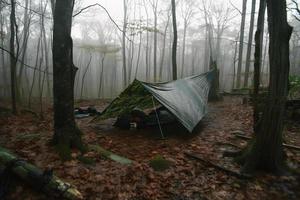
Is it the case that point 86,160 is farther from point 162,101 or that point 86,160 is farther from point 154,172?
point 162,101

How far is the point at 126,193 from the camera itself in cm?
261

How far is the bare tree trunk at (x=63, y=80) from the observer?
3299 mm

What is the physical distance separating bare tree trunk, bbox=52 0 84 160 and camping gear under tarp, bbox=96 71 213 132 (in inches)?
73.0

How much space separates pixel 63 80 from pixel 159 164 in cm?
210

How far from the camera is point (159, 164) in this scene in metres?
3.40

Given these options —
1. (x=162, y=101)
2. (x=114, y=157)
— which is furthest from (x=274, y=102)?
(x=114, y=157)

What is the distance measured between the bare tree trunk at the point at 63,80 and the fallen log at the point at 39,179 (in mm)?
688

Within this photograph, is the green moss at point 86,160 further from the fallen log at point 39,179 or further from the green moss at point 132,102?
the green moss at point 132,102

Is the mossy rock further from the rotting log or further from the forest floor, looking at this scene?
the rotting log

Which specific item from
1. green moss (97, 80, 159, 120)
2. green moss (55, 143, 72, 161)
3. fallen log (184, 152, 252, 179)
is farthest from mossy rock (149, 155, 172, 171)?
green moss (97, 80, 159, 120)

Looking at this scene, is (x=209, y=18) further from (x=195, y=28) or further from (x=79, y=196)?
(x=79, y=196)

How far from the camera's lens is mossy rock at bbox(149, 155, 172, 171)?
10.8 ft

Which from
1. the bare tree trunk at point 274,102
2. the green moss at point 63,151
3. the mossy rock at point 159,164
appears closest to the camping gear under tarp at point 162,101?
the mossy rock at point 159,164

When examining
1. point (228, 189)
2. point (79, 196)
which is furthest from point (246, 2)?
point (79, 196)
